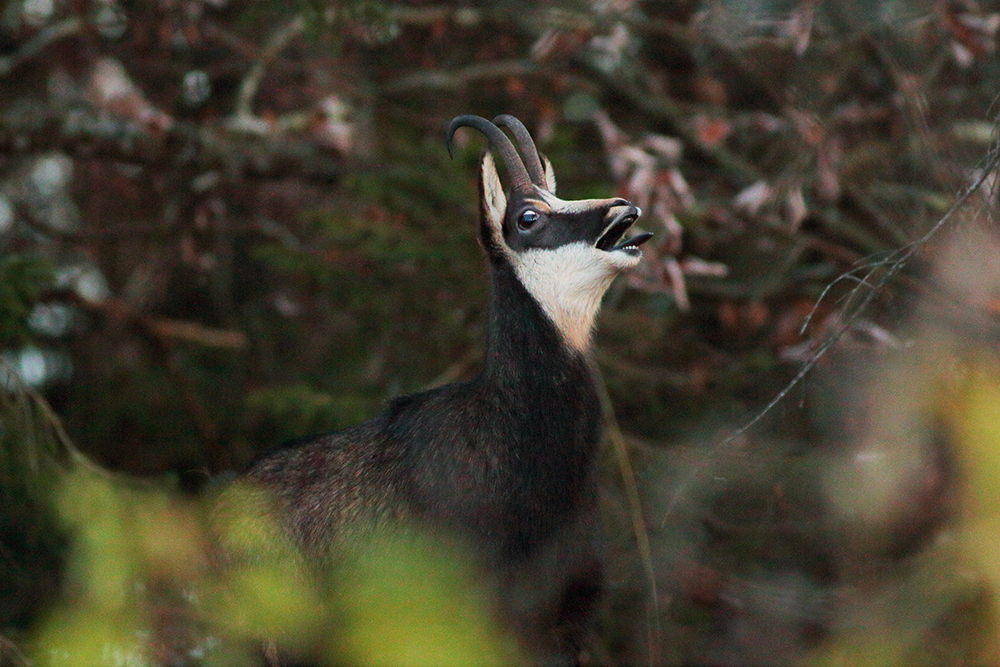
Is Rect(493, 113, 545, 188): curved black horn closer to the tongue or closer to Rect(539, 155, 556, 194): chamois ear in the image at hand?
Rect(539, 155, 556, 194): chamois ear

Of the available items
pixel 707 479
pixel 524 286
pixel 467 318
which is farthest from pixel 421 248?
pixel 524 286

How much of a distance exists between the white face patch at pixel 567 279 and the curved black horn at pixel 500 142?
261mm

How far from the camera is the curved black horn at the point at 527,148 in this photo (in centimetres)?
379

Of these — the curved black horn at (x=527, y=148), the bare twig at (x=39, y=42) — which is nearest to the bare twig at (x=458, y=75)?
the bare twig at (x=39, y=42)

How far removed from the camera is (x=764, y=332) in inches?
308

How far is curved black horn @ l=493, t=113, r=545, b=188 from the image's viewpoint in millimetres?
3791

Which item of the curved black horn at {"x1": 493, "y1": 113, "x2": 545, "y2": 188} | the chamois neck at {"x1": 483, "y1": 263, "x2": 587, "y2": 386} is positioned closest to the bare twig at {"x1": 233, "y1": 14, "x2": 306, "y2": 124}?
the curved black horn at {"x1": 493, "y1": 113, "x2": 545, "y2": 188}

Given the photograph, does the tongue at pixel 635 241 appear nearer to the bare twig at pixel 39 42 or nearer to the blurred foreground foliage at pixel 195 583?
the blurred foreground foliage at pixel 195 583

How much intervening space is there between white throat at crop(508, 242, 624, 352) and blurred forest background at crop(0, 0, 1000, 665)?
2.10ft

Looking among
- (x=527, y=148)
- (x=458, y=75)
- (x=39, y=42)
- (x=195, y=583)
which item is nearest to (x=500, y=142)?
(x=527, y=148)

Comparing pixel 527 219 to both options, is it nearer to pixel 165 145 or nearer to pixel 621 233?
pixel 621 233

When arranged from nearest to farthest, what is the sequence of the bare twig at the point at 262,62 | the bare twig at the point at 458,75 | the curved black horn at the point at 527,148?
the curved black horn at the point at 527,148 < the bare twig at the point at 262,62 < the bare twig at the point at 458,75

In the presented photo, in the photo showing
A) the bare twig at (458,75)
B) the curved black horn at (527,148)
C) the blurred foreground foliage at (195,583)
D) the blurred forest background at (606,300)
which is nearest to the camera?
the blurred foreground foliage at (195,583)

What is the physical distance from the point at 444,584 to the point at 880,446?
3210 mm
